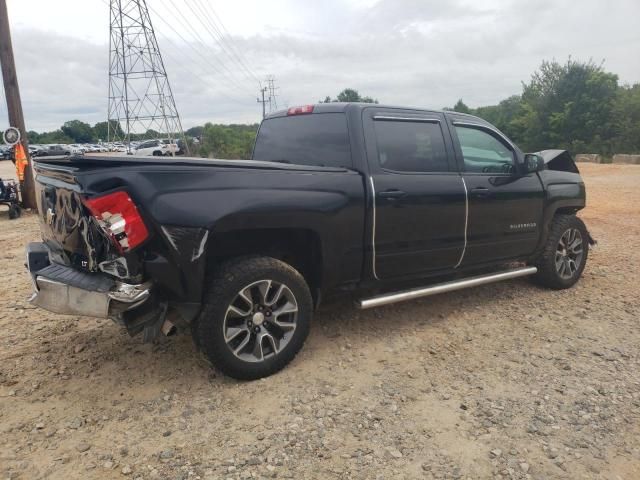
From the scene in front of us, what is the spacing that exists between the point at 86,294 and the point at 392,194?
7.17ft

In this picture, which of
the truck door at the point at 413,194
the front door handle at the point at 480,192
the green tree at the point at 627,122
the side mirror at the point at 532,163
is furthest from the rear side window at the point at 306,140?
the green tree at the point at 627,122

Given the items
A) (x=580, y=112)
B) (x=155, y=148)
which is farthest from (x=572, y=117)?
(x=155, y=148)

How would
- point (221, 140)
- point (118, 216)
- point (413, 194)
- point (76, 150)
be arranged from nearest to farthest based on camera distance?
point (118, 216)
point (413, 194)
point (76, 150)
point (221, 140)

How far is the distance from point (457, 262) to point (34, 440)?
130 inches

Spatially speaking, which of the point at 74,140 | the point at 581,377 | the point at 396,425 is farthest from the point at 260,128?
the point at 74,140

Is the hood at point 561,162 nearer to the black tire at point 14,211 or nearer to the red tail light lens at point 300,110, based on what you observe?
the red tail light lens at point 300,110

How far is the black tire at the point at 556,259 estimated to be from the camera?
4.99 m

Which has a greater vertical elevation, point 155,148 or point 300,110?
point 300,110

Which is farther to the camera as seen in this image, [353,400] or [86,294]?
[353,400]

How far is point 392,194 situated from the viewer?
3.68 meters

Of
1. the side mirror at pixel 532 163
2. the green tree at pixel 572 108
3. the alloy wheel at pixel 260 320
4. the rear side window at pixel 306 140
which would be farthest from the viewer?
the green tree at pixel 572 108

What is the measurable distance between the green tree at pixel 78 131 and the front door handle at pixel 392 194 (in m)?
86.5

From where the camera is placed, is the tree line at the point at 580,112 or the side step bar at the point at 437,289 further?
the tree line at the point at 580,112

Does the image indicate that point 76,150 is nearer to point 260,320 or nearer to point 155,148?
point 155,148
